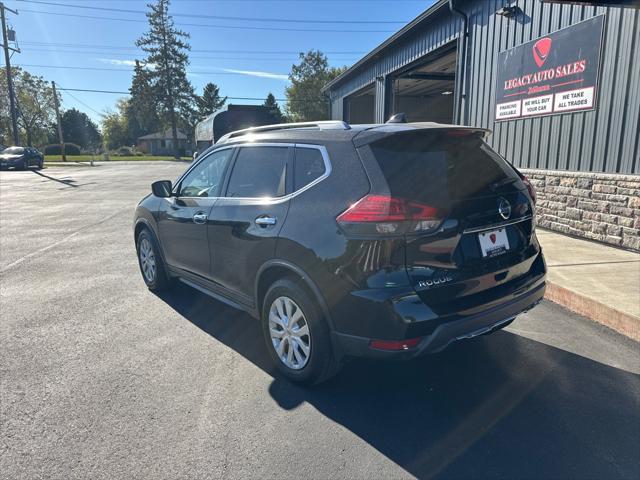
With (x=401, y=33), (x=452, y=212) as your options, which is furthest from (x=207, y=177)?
(x=401, y=33)

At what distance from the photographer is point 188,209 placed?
444 cm

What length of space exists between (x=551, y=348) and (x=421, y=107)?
2233 centimetres

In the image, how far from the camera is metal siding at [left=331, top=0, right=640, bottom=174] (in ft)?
20.9

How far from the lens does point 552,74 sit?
7.70m

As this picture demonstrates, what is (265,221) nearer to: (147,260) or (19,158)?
(147,260)

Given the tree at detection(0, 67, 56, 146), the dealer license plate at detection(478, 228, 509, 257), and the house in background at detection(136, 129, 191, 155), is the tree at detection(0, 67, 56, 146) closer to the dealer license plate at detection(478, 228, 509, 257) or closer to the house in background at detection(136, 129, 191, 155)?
the house in background at detection(136, 129, 191, 155)

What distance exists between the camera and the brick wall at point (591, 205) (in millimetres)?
6367

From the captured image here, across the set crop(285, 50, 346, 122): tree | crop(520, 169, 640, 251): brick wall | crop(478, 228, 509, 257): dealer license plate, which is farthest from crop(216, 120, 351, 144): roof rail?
crop(285, 50, 346, 122): tree

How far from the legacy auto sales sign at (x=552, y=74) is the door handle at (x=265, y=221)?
6.12 metres

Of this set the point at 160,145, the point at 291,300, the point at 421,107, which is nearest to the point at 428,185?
the point at 291,300

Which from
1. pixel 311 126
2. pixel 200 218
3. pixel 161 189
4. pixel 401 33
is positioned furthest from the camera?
pixel 401 33

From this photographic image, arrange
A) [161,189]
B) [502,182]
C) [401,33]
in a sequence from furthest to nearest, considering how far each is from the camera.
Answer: [401,33]
[161,189]
[502,182]

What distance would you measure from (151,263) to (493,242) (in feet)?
13.1

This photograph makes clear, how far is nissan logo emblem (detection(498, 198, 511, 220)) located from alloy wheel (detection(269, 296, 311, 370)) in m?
1.49
